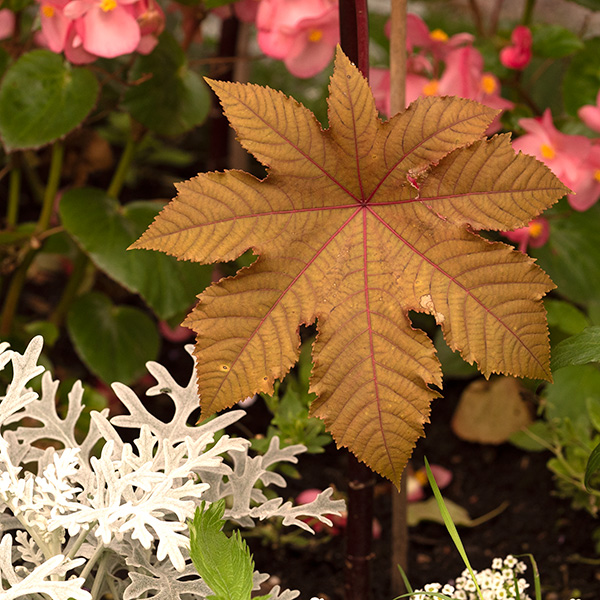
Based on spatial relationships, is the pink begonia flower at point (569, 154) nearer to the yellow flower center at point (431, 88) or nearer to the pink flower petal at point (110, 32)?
the yellow flower center at point (431, 88)

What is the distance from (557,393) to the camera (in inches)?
42.3

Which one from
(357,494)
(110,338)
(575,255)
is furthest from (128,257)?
(575,255)

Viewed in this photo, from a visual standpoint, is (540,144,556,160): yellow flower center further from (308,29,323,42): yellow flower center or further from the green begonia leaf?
the green begonia leaf

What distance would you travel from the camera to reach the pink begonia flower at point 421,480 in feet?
3.70

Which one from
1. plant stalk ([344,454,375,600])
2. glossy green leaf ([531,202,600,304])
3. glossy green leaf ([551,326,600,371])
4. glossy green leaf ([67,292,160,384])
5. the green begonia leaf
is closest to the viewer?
the green begonia leaf

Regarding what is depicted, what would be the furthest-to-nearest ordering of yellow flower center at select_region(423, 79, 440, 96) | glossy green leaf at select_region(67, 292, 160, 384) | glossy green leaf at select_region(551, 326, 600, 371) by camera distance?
glossy green leaf at select_region(67, 292, 160, 384)
yellow flower center at select_region(423, 79, 440, 96)
glossy green leaf at select_region(551, 326, 600, 371)

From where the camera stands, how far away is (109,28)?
2.77 ft

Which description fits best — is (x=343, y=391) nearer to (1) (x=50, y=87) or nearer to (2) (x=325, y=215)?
(2) (x=325, y=215)

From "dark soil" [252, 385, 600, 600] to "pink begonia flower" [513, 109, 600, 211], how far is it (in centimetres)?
42

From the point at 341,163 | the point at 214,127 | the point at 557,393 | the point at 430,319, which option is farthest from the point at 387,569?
the point at 214,127

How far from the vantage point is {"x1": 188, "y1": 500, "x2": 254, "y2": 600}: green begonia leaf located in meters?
0.57

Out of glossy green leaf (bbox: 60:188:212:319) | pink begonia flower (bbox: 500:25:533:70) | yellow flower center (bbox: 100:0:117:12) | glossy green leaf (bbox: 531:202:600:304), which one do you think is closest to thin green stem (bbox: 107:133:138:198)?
glossy green leaf (bbox: 60:188:212:319)

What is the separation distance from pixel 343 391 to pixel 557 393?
0.55 meters

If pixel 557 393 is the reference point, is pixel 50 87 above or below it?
above
